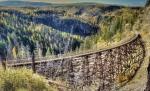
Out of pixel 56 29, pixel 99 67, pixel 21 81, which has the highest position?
pixel 56 29

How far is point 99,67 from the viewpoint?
13500 mm

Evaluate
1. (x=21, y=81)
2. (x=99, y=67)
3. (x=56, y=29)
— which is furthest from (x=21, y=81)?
(x=99, y=67)

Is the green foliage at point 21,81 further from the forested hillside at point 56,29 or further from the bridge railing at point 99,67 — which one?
the forested hillside at point 56,29

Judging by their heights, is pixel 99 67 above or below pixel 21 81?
above

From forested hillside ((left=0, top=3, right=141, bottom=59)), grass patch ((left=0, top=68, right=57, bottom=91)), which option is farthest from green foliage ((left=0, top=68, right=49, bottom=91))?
forested hillside ((left=0, top=3, right=141, bottom=59))

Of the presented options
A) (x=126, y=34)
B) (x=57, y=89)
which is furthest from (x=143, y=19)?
(x=57, y=89)

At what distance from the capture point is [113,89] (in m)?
13.6

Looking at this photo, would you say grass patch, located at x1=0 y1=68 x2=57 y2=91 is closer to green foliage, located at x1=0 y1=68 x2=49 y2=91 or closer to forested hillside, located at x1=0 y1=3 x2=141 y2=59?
green foliage, located at x1=0 y1=68 x2=49 y2=91

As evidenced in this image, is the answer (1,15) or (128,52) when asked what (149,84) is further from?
(1,15)

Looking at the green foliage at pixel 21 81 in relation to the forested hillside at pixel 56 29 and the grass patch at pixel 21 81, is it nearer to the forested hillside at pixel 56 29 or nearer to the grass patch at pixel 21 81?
the grass patch at pixel 21 81

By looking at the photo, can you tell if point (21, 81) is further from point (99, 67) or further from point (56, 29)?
point (99, 67)

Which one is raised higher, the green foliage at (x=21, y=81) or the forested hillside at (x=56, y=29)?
the forested hillside at (x=56, y=29)

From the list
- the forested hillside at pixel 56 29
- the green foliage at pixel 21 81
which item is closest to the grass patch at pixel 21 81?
the green foliage at pixel 21 81

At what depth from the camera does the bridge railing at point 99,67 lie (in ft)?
44.0
